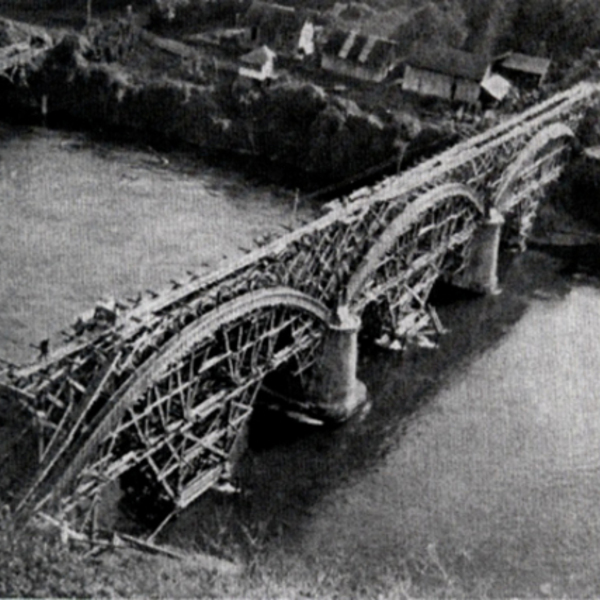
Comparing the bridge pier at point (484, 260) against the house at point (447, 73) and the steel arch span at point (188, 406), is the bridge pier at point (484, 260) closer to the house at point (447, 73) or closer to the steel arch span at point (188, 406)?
the steel arch span at point (188, 406)

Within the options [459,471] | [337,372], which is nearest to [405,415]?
[337,372]

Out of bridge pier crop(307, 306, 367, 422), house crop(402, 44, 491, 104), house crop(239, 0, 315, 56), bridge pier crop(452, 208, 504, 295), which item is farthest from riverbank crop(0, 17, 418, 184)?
bridge pier crop(307, 306, 367, 422)

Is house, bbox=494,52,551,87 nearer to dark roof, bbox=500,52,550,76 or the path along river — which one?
dark roof, bbox=500,52,550,76

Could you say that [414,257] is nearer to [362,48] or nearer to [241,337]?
[241,337]

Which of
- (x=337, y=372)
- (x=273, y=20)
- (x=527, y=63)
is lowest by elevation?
(x=337, y=372)

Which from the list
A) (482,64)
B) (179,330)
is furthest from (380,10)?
(179,330)

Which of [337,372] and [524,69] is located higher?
[524,69]

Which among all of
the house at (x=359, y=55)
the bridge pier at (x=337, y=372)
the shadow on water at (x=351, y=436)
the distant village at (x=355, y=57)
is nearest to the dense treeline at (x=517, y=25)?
the distant village at (x=355, y=57)
